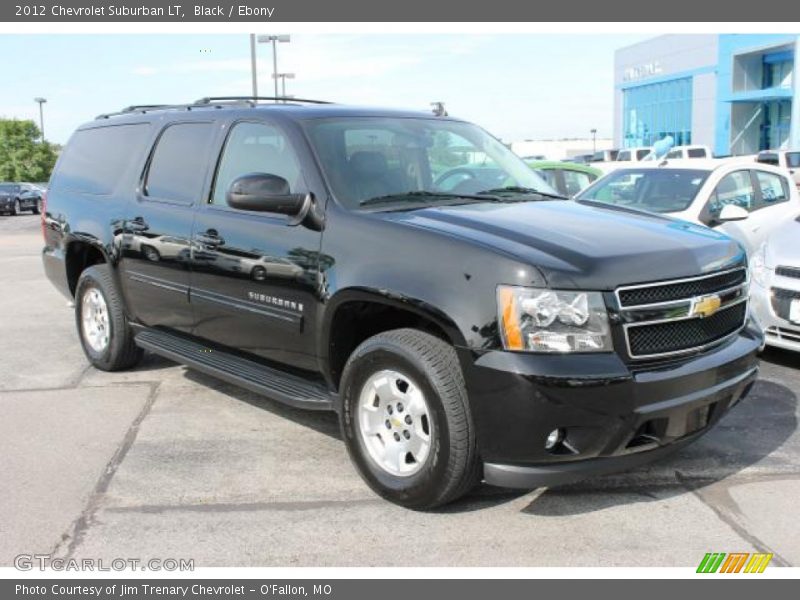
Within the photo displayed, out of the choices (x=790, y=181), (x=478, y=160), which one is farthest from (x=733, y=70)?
(x=478, y=160)

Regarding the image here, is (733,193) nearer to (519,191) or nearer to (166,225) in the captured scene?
(519,191)

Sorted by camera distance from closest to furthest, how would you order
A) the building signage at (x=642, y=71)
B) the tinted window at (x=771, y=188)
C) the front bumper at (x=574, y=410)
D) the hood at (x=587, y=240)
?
1. the front bumper at (x=574, y=410)
2. the hood at (x=587, y=240)
3. the tinted window at (x=771, y=188)
4. the building signage at (x=642, y=71)

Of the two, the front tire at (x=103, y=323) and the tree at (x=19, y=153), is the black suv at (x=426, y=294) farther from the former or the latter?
the tree at (x=19, y=153)

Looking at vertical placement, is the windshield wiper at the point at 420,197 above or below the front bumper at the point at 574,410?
above

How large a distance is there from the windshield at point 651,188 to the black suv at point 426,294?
3512mm

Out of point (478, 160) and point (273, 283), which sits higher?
point (478, 160)

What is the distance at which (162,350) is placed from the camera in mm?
5512

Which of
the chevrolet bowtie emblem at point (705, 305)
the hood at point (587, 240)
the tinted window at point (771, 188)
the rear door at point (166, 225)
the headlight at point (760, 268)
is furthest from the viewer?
the tinted window at point (771, 188)

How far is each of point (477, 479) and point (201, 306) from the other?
223cm

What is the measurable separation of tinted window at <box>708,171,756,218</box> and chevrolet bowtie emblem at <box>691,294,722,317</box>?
4.65 metres

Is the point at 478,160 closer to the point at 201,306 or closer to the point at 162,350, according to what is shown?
the point at 201,306

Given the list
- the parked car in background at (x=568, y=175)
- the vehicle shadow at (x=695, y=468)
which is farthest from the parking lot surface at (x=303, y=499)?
the parked car in background at (x=568, y=175)

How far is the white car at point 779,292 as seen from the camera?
6.07 meters

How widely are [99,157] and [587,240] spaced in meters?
4.23
